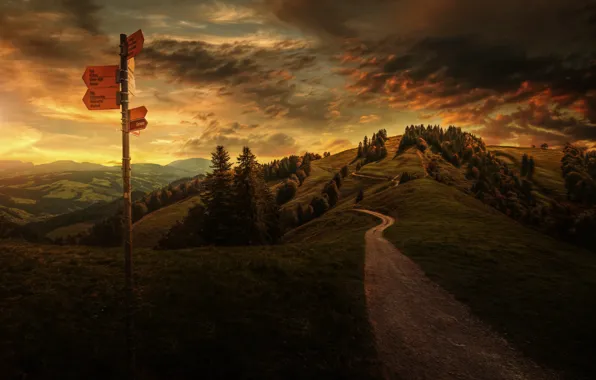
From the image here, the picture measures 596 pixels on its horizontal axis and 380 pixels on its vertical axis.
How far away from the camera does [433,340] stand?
1320 cm

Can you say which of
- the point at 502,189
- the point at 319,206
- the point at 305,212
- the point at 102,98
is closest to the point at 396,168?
the point at 502,189

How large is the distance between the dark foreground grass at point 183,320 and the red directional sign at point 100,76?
318 inches

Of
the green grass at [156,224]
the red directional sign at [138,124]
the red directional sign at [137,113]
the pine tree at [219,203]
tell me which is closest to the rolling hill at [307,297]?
the red directional sign at [138,124]

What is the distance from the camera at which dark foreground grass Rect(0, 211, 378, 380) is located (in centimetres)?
983

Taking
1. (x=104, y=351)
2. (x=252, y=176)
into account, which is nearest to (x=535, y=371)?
(x=104, y=351)

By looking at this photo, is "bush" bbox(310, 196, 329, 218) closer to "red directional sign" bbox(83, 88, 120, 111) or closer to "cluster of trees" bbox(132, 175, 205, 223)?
"red directional sign" bbox(83, 88, 120, 111)

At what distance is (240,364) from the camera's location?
33.8 feet

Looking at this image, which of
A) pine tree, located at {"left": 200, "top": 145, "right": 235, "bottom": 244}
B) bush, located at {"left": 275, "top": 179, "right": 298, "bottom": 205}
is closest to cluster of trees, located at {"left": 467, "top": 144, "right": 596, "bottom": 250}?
pine tree, located at {"left": 200, "top": 145, "right": 235, "bottom": 244}

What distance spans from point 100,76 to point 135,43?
1348 mm

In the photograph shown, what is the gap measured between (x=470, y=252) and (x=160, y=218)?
147402mm

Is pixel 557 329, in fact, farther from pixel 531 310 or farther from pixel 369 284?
pixel 369 284

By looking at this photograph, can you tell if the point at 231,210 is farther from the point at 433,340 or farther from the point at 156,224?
the point at 156,224

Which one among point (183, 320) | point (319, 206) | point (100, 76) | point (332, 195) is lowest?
point (319, 206)

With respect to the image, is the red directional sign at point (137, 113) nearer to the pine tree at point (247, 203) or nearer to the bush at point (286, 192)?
the pine tree at point (247, 203)
